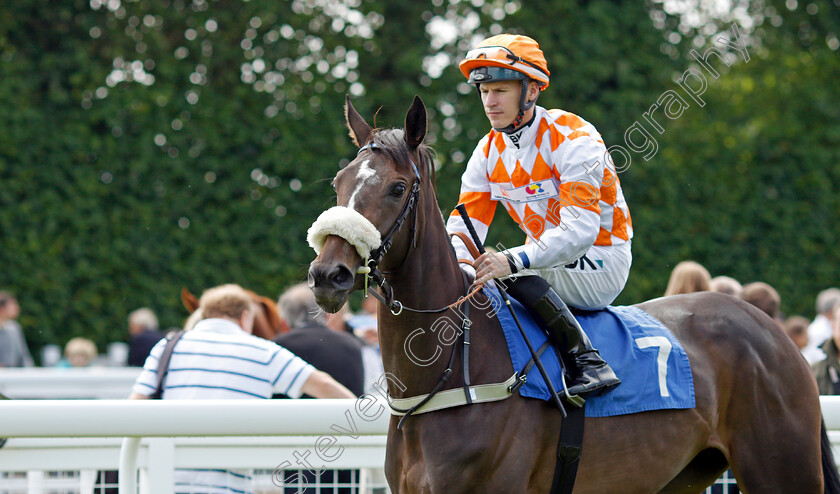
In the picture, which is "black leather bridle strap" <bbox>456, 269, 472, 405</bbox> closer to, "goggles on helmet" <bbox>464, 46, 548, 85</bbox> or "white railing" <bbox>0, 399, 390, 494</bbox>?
"white railing" <bbox>0, 399, 390, 494</bbox>

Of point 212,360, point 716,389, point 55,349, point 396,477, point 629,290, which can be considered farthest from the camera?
point 629,290

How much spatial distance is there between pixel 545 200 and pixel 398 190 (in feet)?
2.42

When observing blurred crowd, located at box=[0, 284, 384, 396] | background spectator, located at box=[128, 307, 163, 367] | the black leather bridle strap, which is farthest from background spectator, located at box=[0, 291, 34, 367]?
the black leather bridle strap

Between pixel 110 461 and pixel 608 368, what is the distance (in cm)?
186

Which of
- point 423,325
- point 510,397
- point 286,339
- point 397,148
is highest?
point 397,148

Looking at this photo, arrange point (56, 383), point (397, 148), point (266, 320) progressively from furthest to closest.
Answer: point (56, 383)
point (266, 320)
point (397, 148)

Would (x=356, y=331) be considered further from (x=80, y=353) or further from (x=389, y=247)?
(x=389, y=247)

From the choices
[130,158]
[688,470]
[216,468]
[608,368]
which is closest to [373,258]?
[608,368]

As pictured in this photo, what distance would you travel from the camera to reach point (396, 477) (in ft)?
9.35

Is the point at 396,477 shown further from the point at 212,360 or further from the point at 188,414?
the point at 212,360

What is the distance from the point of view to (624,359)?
311 centimetres

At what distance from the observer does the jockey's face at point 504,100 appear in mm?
3148

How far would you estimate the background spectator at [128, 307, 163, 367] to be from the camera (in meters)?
7.46

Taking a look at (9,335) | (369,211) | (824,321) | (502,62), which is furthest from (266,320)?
(824,321)
